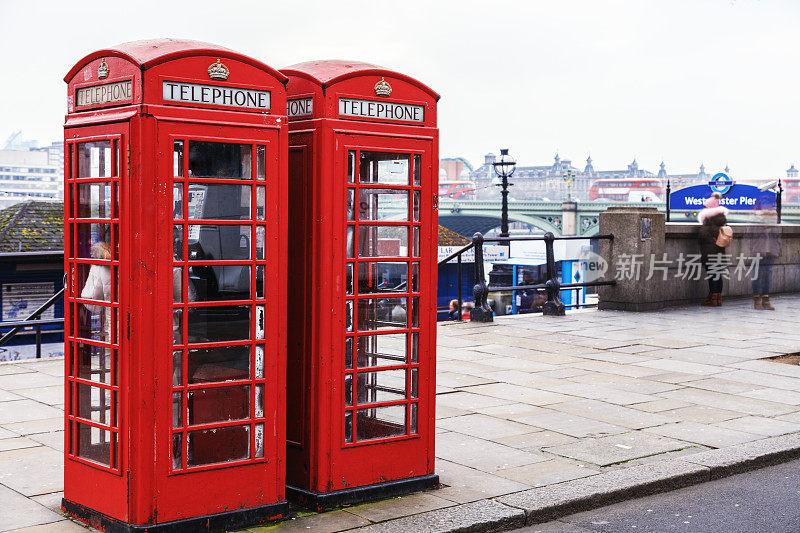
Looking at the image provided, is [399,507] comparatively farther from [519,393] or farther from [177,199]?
[519,393]

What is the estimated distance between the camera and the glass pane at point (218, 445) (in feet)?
A: 14.2

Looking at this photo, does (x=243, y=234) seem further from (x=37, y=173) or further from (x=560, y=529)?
(x=37, y=173)

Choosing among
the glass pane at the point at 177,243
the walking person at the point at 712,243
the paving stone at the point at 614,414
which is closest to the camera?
the glass pane at the point at 177,243

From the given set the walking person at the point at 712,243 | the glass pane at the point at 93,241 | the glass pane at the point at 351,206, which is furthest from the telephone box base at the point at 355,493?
the walking person at the point at 712,243

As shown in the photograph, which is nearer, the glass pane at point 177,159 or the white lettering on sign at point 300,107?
the glass pane at point 177,159

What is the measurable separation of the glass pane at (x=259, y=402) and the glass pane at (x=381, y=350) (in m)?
0.59

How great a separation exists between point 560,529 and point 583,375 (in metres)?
4.18

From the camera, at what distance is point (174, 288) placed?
166 inches

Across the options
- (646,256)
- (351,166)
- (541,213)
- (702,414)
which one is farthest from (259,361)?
(541,213)

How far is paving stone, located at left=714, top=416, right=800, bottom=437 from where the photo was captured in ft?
22.0

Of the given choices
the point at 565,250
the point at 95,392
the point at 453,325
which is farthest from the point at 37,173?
the point at 95,392

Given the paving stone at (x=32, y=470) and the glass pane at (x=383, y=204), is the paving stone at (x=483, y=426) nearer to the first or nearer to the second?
the glass pane at (x=383, y=204)

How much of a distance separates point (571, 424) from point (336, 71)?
3398 mm

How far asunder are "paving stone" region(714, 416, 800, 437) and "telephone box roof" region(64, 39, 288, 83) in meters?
4.35
